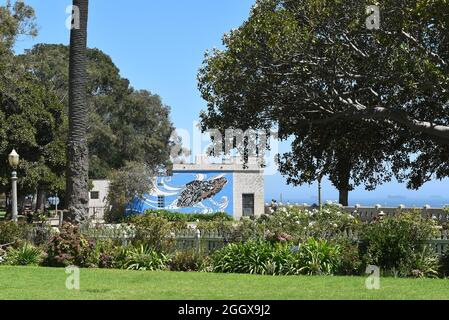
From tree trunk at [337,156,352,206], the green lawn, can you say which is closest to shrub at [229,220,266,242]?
the green lawn

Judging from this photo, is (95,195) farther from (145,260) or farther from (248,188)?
(145,260)

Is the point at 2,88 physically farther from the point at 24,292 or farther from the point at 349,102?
the point at 24,292

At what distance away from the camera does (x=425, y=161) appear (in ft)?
100

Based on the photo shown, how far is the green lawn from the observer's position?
10641mm

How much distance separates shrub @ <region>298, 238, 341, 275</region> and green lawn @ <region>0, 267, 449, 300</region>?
0.85m

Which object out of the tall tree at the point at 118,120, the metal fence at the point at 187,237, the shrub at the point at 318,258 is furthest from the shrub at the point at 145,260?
the tall tree at the point at 118,120

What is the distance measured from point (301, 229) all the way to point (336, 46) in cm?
921

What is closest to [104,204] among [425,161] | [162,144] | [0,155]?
[162,144]

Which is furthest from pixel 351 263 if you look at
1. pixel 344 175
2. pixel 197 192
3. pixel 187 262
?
pixel 197 192

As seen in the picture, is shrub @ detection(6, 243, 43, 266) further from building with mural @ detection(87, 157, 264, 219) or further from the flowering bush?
building with mural @ detection(87, 157, 264, 219)

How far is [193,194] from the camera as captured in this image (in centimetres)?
5356

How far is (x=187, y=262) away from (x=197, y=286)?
3.40 metres

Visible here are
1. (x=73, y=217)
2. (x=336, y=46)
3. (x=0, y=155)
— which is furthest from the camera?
(x=0, y=155)

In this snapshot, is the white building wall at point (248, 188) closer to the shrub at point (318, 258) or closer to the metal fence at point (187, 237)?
the metal fence at point (187, 237)
